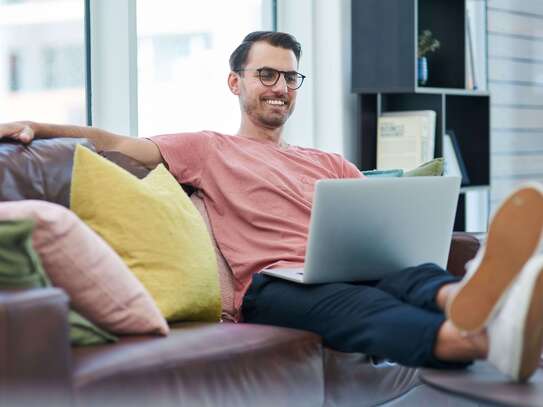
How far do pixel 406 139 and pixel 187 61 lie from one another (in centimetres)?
99

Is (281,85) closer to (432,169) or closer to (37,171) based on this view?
(432,169)

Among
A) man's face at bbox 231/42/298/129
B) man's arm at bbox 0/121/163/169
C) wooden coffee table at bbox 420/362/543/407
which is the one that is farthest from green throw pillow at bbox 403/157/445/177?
wooden coffee table at bbox 420/362/543/407

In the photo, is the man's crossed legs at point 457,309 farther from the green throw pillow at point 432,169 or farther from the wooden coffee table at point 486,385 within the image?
the green throw pillow at point 432,169

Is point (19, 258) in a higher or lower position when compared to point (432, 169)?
lower

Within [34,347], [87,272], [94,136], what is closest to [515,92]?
[94,136]

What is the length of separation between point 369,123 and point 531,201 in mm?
2419

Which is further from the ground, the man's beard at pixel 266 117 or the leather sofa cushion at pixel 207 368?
the man's beard at pixel 266 117

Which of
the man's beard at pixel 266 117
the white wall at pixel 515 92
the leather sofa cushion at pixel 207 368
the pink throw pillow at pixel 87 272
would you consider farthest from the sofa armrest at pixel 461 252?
the white wall at pixel 515 92

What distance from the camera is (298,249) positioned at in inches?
103

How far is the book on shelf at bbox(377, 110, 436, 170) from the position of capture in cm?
396

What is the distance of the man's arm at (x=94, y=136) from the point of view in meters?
2.39

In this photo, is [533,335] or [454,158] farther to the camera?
[454,158]

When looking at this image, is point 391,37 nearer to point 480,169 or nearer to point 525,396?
point 480,169

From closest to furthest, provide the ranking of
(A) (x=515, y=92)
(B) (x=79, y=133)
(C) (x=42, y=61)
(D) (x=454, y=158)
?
(B) (x=79, y=133), (C) (x=42, y=61), (D) (x=454, y=158), (A) (x=515, y=92)
